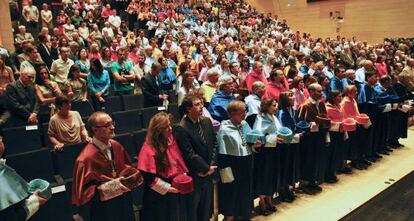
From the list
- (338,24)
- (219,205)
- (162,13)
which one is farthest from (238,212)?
(338,24)

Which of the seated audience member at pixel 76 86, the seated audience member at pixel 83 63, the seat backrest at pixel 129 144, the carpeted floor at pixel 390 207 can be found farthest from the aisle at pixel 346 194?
the seated audience member at pixel 83 63

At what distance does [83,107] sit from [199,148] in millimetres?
2743

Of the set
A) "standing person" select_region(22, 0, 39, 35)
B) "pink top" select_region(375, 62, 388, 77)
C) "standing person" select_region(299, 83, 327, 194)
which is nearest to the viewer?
"standing person" select_region(299, 83, 327, 194)

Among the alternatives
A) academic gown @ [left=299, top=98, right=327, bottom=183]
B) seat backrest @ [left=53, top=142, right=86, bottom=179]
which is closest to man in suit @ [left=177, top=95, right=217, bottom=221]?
seat backrest @ [left=53, top=142, right=86, bottom=179]

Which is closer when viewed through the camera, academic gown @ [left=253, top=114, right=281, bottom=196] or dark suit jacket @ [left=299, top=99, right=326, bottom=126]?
academic gown @ [left=253, top=114, right=281, bottom=196]

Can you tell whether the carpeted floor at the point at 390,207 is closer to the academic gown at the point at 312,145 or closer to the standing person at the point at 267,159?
the academic gown at the point at 312,145

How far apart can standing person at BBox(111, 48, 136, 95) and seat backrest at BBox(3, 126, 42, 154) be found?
2.13m

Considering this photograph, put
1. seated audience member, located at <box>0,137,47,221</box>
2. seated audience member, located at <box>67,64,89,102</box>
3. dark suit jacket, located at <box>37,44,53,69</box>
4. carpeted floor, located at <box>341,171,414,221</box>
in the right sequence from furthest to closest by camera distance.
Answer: dark suit jacket, located at <box>37,44,53,69</box>, seated audience member, located at <box>67,64,89,102</box>, carpeted floor, located at <box>341,171,414,221</box>, seated audience member, located at <box>0,137,47,221</box>

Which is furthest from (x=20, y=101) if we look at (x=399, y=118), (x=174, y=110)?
(x=399, y=118)

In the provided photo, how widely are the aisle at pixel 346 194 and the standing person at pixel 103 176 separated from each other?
5.41 feet

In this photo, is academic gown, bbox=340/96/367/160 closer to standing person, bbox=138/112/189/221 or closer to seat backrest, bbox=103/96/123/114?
standing person, bbox=138/112/189/221

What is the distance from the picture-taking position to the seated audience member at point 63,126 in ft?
12.3

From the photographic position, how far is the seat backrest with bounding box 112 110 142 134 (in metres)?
4.68

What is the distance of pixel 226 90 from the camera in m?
4.14
